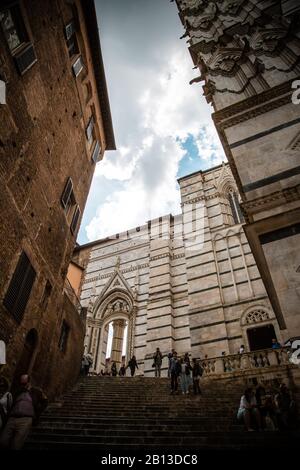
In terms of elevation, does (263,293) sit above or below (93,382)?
above

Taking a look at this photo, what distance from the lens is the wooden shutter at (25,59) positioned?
7.89 metres

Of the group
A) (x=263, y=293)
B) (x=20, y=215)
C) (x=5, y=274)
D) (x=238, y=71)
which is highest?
(x=238, y=71)

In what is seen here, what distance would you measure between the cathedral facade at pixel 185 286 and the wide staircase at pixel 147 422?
4219 millimetres

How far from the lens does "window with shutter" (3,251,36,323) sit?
294 inches

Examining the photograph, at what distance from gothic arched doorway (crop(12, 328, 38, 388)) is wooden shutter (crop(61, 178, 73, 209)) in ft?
16.4

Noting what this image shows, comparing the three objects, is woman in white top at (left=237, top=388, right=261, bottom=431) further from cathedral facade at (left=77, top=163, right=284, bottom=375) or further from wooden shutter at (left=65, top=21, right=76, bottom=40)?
wooden shutter at (left=65, top=21, right=76, bottom=40)

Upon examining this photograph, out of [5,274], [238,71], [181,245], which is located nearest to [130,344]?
[181,245]

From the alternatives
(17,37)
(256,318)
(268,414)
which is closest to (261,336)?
(256,318)

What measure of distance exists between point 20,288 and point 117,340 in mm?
12161

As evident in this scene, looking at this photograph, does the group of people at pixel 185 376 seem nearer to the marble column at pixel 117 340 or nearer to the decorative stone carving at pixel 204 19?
the marble column at pixel 117 340

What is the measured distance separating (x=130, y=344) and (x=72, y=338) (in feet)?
19.4

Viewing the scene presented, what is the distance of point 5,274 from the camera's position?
718 centimetres

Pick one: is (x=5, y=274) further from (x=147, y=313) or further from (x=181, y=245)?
(x=181, y=245)

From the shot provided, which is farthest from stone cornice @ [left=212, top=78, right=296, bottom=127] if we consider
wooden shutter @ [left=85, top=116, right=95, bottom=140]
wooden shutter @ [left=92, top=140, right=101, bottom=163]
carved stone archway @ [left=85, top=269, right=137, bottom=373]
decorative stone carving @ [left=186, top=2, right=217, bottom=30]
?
carved stone archway @ [left=85, top=269, right=137, bottom=373]
